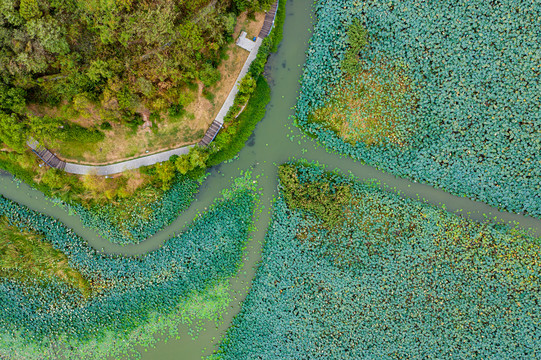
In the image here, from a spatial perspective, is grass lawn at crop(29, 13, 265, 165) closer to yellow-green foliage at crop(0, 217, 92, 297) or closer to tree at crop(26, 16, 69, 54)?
tree at crop(26, 16, 69, 54)

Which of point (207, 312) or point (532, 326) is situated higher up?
point (532, 326)

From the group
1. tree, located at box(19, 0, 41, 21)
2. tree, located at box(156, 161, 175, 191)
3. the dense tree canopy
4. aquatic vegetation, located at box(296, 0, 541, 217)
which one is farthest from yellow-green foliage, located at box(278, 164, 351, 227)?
tree, located at box(19, 0, 41, 21)

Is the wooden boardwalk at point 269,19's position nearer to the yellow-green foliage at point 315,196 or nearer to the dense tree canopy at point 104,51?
the dense tree canopy at point 104,51

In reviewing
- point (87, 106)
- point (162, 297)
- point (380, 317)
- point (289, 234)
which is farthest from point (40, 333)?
point (380, 317)

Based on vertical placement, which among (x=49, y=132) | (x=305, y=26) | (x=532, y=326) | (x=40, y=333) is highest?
(x=305, y=26)

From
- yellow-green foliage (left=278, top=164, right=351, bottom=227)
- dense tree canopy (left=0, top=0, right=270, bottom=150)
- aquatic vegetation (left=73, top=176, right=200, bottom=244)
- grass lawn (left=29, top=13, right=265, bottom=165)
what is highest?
dense tree canopy (left=0, top=0, right=270, bottom=150)

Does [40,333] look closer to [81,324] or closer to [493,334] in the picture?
[81,324]
